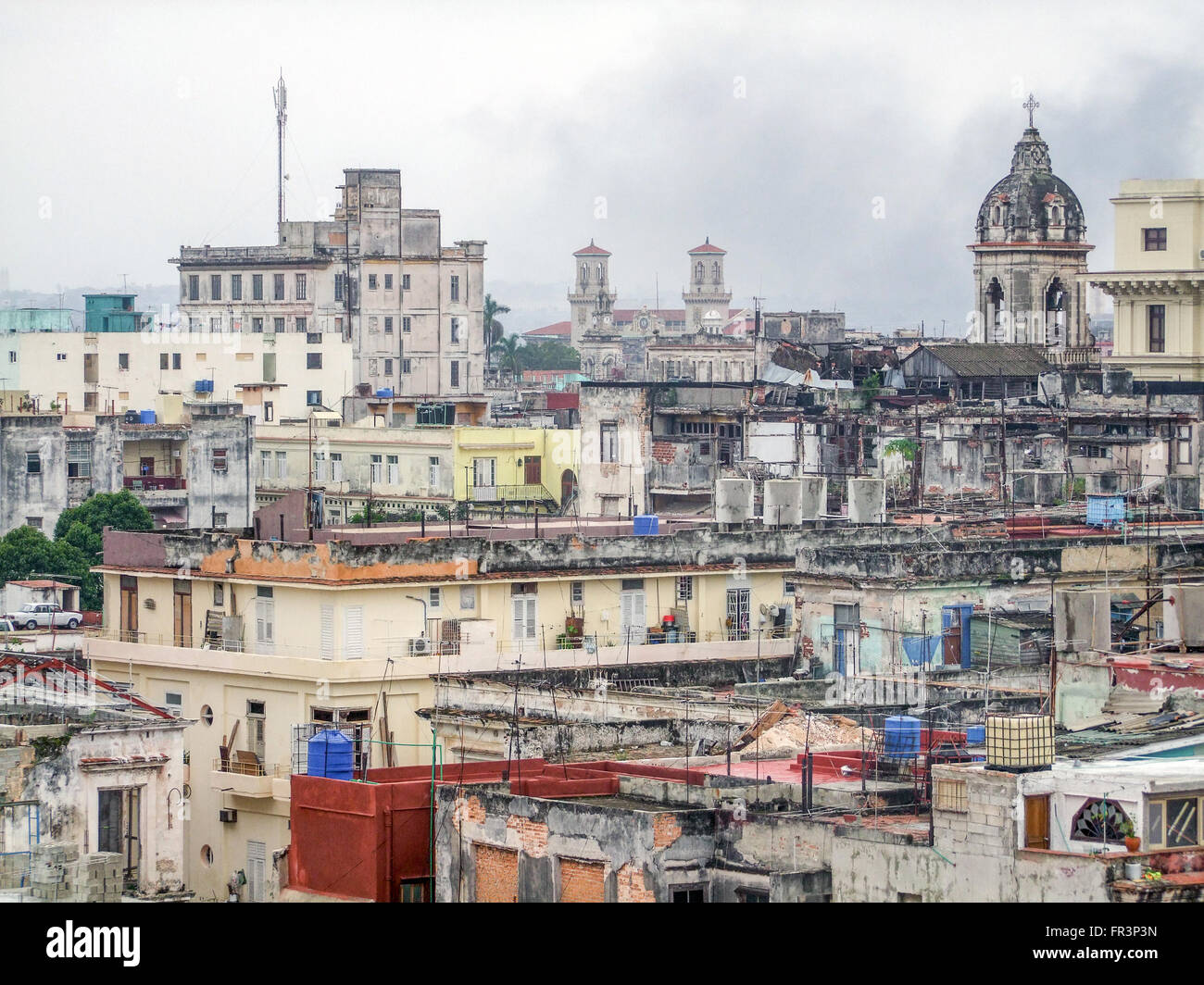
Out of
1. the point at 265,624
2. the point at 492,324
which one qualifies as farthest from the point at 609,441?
the point at 492,324

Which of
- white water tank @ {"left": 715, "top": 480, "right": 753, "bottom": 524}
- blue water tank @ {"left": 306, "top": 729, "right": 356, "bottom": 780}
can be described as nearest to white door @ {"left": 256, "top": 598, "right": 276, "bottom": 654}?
white water tank @ {"left": 715, "top": 480, "right": 753, "bottom": 524}

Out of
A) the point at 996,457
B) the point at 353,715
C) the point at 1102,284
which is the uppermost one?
the point at 1102,284

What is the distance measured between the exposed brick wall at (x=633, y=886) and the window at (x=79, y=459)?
5668 centimetres

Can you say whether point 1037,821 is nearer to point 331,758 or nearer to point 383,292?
point 331,758

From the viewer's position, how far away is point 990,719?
83.3 ft

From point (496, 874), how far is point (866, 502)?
932 inches

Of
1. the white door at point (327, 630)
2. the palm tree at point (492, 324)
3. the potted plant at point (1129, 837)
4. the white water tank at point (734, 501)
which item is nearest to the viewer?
the potted plant at point (1129, 837)

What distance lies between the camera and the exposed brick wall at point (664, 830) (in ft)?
85.4

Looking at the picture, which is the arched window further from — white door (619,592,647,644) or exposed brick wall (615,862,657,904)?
white door (619,592,647,644)

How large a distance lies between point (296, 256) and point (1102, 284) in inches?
2438

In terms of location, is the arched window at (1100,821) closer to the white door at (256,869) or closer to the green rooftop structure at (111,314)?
the white door at (256,869)

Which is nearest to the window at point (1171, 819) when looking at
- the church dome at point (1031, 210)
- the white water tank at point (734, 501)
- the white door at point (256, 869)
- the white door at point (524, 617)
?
the white door at point (256, 869)

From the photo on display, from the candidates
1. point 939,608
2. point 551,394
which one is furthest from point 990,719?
point 551,394

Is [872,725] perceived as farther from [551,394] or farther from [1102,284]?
[551,394]
